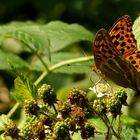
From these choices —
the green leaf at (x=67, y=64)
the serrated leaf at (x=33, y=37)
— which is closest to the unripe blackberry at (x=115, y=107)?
the green leaf at (x=67, y=64)

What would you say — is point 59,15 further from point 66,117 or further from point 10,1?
point 66,117

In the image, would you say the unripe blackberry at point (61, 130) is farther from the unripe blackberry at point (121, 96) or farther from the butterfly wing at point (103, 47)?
the butterfly wing at point (103, 47)

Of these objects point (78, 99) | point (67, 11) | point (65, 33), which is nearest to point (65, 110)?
point (78, 99)

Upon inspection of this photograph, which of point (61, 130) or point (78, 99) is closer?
point (61, 130)

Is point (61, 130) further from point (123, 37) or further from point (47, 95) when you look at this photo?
point (123, 37)

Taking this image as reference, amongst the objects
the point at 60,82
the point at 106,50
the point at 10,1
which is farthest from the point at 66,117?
the point at 10,1

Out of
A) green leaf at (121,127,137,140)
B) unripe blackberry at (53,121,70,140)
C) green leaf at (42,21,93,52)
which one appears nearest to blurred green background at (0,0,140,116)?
green leaf at (42,21,93,52)
